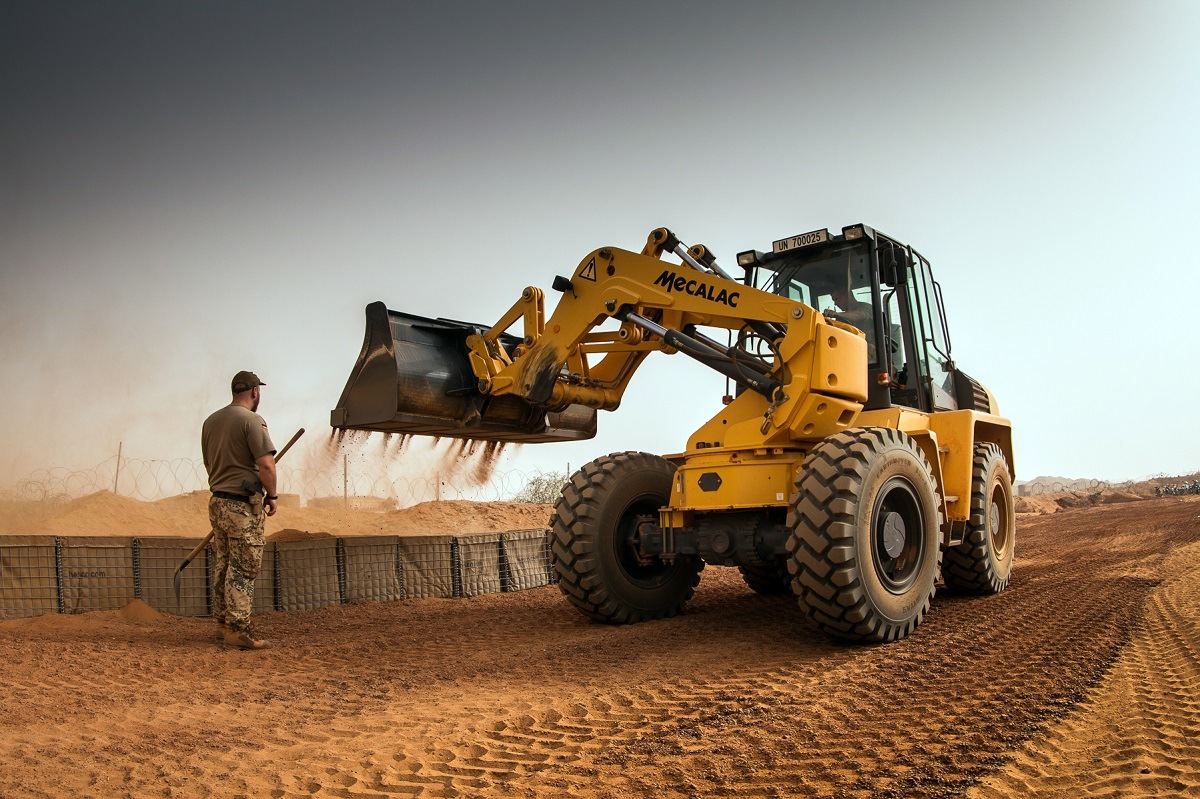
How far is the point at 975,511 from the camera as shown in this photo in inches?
307

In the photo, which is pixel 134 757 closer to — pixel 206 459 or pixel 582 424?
pixel 206 459

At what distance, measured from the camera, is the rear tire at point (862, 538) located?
5.38 metres

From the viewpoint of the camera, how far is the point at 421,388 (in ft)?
24.0

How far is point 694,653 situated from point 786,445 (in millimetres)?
1663

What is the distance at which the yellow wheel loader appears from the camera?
572cm

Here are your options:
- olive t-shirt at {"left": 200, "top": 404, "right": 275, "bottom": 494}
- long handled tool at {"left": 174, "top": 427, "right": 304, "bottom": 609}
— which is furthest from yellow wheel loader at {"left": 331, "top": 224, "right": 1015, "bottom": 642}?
olive t-shirt at {"left": 200, "top": 404, "right": 275, "bottom": 494}

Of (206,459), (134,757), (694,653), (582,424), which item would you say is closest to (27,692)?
(134,757)

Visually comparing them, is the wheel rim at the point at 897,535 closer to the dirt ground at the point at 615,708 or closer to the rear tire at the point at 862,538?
the rear tire at the point at 862,538

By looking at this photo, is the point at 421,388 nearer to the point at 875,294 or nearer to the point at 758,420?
the point at 758,420

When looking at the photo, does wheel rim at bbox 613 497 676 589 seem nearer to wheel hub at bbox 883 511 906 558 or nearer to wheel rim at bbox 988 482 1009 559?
wheel hub at bbox 883 511 906 558

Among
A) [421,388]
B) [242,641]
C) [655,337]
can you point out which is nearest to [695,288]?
[655,337]

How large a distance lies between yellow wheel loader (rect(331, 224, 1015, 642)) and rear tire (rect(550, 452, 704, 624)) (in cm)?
2

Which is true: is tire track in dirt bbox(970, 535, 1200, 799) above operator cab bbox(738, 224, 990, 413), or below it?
below

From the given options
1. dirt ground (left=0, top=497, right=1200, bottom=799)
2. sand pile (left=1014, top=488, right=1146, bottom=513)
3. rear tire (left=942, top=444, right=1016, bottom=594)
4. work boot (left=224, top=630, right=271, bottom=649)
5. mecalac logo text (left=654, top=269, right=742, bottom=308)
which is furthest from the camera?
sand pile (left=1014, top=488, right=1146, bottom=513)
